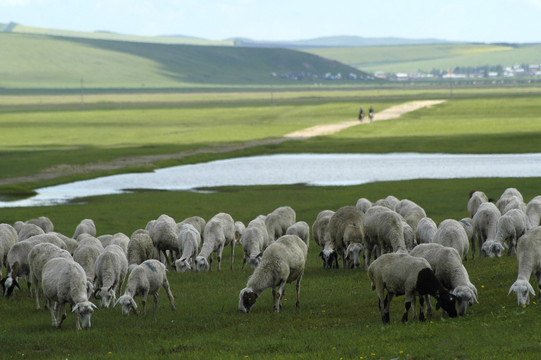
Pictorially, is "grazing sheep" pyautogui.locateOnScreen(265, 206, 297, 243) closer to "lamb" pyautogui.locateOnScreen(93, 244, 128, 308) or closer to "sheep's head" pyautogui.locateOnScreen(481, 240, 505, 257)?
"sheep's head" pyautogui.locateOnScreen(481, 240, 505, 257)

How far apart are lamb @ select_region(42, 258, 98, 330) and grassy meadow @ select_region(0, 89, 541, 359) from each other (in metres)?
0.33

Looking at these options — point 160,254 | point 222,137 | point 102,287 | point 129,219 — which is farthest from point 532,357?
point 222,137

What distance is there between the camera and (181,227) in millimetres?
25406

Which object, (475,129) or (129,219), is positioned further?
(475,129)

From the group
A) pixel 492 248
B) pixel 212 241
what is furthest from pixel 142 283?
pixel 492 248

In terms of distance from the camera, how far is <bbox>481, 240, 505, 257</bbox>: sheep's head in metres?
22.7

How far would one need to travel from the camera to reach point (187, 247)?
24.3 m

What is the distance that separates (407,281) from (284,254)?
139 inches

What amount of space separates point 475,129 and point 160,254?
6743 centimetres

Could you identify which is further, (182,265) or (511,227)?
(182,265)

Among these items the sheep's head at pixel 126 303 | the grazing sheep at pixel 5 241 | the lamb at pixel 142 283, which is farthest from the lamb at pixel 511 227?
the grazing sheep at pixel 5 241

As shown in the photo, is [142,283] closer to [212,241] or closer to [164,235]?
[164,235]

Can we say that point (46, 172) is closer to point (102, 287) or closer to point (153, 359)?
point (102, 287)

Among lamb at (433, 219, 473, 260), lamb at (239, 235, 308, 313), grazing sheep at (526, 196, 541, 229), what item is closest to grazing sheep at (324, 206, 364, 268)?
lamb at (433, 219, 473, 260)
